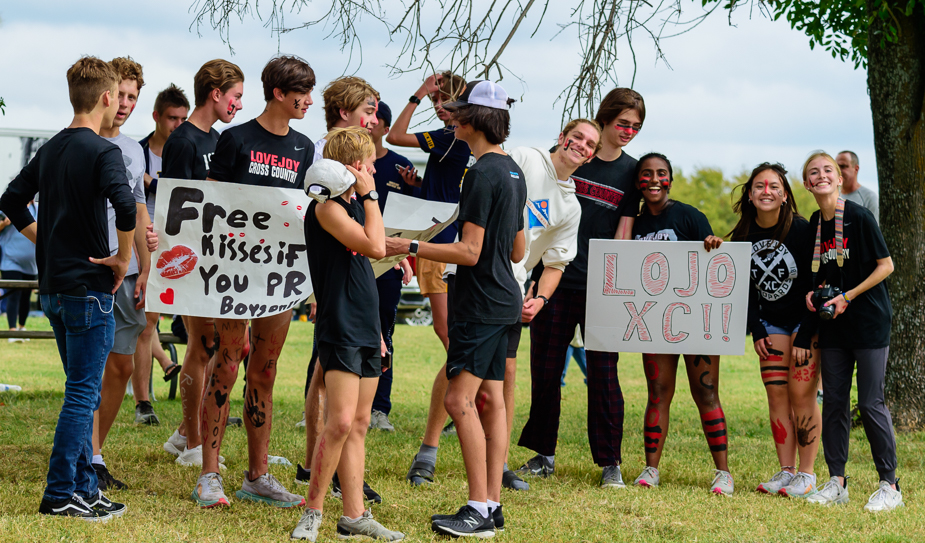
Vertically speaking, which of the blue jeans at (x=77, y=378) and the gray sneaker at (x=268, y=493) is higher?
the blue jeans at (x=77, y=378)

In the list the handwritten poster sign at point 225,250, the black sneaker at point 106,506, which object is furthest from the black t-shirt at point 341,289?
the black sneaker at point 106,506

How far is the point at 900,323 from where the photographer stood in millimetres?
7438

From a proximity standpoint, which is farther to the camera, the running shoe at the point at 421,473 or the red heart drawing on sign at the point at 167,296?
the running shoe at the point at 421,473

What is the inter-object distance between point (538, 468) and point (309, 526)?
6.85ft

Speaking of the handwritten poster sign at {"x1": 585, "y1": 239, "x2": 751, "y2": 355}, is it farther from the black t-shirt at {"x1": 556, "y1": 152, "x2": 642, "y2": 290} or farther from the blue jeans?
the blue jeans

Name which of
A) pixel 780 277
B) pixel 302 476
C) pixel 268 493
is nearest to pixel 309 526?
pixel 268 493

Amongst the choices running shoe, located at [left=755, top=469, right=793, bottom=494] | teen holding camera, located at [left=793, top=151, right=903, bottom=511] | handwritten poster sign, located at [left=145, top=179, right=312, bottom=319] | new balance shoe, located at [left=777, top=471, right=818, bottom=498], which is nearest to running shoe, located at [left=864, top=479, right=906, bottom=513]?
teen holding camera, located at [left=793, top=151, right=903, bottom=511]

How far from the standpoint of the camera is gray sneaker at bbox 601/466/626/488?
5066mm

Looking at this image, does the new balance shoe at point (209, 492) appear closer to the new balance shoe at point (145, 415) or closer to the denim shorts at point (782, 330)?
the new balance shoe at point (145, 415)

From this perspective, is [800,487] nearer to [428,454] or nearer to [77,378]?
[428,454]

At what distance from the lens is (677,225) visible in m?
5.20

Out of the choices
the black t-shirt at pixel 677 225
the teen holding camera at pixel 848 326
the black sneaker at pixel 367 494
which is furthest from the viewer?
the black t-shirt at pixel 677 225

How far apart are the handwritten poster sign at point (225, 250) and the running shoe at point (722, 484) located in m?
2.73

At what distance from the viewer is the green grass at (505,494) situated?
12.9 ft
